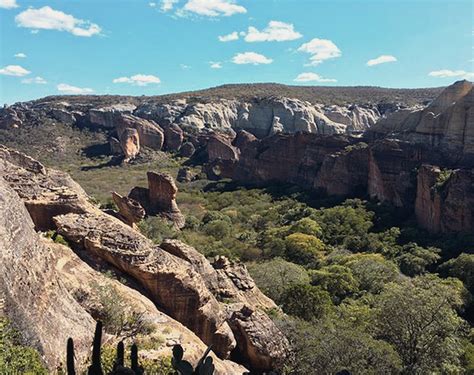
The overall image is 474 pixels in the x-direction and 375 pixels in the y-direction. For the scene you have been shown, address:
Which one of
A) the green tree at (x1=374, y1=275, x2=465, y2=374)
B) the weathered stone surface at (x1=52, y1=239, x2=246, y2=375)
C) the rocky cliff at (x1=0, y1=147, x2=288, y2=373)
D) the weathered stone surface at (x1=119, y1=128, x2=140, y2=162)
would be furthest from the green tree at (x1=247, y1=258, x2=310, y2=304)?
the weathered stone surface at (x1=119, y1=128, x2=140, y2=162)

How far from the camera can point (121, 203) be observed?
26.1m

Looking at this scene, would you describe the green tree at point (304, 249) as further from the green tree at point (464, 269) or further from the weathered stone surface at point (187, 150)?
the weathered stone surface at point (187, 150)

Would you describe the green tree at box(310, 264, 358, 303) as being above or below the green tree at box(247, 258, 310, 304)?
below

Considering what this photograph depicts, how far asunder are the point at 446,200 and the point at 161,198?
21.8 m

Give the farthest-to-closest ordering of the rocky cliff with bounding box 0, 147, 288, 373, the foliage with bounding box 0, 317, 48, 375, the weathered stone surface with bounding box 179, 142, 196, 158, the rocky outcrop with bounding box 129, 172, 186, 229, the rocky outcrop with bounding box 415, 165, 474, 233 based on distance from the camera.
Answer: the weathered stone surface with bounding box 179, 142, 196, 158, the rocky outcrop with bounding box 129, 172, 186, 229, the rocky outcrop with bounding box 415, 165, 474, 233, the rocky cliff with bounding box 0, 147, 288, 373, the foliage with bounding box 0, 317, 48, 375

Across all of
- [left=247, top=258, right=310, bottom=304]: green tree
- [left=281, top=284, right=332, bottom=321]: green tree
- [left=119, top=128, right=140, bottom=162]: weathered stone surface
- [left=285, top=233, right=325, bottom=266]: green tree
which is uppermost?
[left=119, top=128, right=140, bottom=162]: weathered stone surface

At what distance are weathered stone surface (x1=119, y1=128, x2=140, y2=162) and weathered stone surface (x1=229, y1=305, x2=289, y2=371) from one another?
66339mm

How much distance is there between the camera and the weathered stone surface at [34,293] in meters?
8.18

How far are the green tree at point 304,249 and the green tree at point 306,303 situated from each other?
35.8ft

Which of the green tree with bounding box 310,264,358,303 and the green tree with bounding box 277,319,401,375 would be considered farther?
the green tree with bounding box 310,264,358,303

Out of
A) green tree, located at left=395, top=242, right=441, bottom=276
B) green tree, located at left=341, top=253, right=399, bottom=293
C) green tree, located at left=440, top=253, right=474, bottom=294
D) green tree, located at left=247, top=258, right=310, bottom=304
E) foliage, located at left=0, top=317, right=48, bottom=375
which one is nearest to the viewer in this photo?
foliage, located at left=0, top=317, right=48, bottom=375

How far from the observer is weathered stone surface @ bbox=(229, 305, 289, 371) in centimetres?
1260

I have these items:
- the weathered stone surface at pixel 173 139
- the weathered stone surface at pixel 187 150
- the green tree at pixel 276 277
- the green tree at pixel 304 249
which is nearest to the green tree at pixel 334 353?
the green tree at pixel 276 277

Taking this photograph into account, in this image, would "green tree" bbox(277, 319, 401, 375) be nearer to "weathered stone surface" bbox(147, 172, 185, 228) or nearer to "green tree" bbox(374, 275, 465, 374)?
"green tree" bbox(374, 275, 465, 374)
